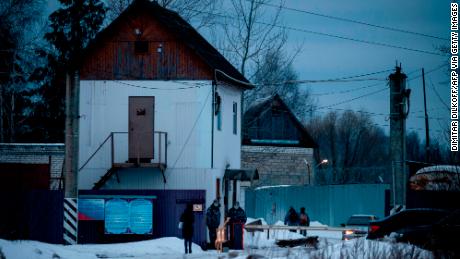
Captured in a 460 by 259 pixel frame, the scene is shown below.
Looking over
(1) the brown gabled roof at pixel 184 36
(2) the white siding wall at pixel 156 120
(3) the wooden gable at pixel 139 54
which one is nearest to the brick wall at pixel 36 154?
(2) the white siding wall at pixel 156 120

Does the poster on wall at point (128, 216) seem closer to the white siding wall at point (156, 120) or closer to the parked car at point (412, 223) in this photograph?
the white siding wall at point (156, 120)

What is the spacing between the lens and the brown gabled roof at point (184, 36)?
4006 cm

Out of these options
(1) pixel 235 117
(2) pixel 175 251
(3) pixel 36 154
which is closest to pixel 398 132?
(2) pixel 175 251

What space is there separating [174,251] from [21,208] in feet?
21.8

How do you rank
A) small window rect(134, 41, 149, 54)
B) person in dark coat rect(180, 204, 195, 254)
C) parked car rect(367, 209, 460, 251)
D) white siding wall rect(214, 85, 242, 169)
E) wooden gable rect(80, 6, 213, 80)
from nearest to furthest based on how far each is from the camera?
parked car rect(367, 209, 460, 251) < person in dark coat rect(180, 204, 195, 254) < wooden gable rect(80, 6, 213, 80) < small window rect(134, 41, 149, 54) < white siding wall rect(214, 85, 242, 169)

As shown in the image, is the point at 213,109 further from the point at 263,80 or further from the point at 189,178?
the point at 263,80

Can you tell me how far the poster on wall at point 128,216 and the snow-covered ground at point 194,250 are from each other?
4.73ft

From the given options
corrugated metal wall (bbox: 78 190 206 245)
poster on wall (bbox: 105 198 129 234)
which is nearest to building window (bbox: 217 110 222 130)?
corrugated metal wall (bbox: 78 190 206 245)

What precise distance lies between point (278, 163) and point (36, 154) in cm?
2236

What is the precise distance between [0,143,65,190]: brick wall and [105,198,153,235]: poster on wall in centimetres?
1336

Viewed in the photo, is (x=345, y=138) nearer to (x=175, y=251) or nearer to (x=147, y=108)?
(x=147, y=108)

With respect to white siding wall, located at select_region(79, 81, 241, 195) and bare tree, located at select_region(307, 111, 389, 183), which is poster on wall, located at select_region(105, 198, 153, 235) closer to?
white siding wall, located at select_region(79, 81, 241, 195)

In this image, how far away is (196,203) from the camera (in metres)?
36.2

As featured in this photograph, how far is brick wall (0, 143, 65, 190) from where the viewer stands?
1930 inches
